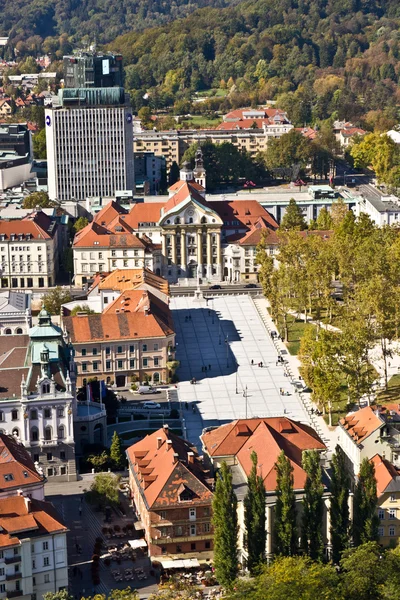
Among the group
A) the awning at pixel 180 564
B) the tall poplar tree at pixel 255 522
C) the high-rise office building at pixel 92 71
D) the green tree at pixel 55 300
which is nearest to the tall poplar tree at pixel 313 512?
the tall poplar tree at pixel 255 522

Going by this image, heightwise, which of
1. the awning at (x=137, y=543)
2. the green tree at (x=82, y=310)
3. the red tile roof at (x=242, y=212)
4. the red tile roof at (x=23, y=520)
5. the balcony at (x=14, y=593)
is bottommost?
the awning at (x=137, y=543)

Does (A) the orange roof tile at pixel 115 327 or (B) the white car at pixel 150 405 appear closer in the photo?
(B) the white car at pixel 150 405

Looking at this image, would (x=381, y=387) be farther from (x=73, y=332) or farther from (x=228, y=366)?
(x=73, y=332)

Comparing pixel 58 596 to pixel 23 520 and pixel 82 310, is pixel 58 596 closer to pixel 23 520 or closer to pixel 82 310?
pixel 23 520

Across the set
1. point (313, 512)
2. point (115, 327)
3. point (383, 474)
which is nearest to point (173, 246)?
point (115, 327)

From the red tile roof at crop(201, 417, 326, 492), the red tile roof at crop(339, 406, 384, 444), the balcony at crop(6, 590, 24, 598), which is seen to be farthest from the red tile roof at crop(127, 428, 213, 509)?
the red tile roof at crop(339, 406, 384, 444)

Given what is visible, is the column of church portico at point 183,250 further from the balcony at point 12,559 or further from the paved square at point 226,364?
the balcony at point 12,559
